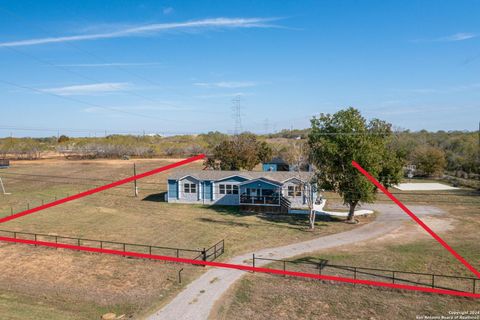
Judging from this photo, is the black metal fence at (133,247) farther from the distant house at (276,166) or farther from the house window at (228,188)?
the distant house at (276,166)

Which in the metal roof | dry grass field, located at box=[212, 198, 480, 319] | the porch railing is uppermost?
the metal roof

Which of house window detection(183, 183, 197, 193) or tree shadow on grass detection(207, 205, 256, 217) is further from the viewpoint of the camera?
house window detection(183, 183, 197, 193)

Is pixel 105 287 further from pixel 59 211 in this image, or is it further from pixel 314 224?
pixel 59 211

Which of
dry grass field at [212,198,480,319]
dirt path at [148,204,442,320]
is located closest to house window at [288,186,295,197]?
dirt path at [148,204,442,320]

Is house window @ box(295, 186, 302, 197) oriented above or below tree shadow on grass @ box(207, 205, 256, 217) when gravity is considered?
above

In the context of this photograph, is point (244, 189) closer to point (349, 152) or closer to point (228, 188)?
point (228, 188)

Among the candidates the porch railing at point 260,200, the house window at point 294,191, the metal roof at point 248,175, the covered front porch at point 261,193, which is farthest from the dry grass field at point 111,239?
the house window at point 294,191
